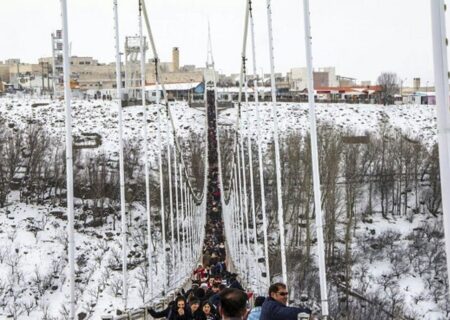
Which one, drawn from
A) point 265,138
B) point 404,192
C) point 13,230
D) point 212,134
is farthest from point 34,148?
point 404,192

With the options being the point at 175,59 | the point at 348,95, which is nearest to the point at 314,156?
the point at 348,95

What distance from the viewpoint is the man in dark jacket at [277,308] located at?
5.20m

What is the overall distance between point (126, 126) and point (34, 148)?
21158 millimetres

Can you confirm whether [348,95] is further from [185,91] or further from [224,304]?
[224,304]

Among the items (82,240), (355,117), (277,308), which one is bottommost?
(82,240)

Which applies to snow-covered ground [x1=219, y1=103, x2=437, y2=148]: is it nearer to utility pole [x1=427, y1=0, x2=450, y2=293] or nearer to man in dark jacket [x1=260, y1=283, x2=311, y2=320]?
man in dark jacket [x1=260, y1=283, x2=311, y2=320]

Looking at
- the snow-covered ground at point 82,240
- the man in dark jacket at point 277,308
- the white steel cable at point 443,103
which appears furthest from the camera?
the snow-covered ground at point 82,240

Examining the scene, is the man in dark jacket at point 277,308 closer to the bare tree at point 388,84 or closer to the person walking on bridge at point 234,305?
the person walking on bridge at point 234,305

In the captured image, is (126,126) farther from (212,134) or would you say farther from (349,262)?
(349,262)

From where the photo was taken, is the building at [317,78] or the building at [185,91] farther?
the building at [317,78]

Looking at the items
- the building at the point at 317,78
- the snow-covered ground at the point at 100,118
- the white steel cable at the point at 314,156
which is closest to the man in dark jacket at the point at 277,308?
the white steel cable at the point at 314,156

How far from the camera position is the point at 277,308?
206 inches

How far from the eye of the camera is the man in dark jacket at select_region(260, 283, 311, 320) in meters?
5.20

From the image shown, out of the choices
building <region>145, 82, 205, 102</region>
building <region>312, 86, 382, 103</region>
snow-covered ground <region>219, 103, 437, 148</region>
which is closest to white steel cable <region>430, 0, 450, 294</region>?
snow-covered ground <region>219, 103, 437, 148</region>
